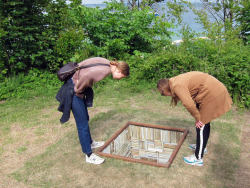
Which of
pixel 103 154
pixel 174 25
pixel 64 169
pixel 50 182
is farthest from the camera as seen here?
pixel 174 25

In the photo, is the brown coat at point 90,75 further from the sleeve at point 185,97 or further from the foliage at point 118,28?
the foliage at point 118,28

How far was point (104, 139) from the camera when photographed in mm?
4492

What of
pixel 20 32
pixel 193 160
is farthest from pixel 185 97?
pixel 20 32

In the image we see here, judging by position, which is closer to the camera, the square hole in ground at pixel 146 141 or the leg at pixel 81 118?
the leg at pixel 81 118

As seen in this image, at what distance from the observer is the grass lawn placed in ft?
11.0

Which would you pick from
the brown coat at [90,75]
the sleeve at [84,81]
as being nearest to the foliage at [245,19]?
the brown coat at [90,75]

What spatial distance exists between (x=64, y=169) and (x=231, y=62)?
4.22 m

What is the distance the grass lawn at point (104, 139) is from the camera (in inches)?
132

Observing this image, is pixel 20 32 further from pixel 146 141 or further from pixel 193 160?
pixel 193 160

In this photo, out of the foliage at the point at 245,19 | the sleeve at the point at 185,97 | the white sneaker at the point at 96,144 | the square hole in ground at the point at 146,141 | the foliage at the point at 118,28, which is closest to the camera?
the sleeve at the point at 185,97

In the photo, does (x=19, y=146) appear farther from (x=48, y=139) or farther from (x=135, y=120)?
(x=135, y=120)

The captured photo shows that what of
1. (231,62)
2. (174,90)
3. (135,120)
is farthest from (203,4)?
(174,90)

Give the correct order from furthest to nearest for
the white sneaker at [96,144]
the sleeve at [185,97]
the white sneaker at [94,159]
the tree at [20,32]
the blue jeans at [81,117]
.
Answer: the tree at [20,32], the white sneaker at [96,144], the white sneaker at [94,159], the blue jeans at [81,117], the sleeve at [185,97]

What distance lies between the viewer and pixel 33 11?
710 centimetres
